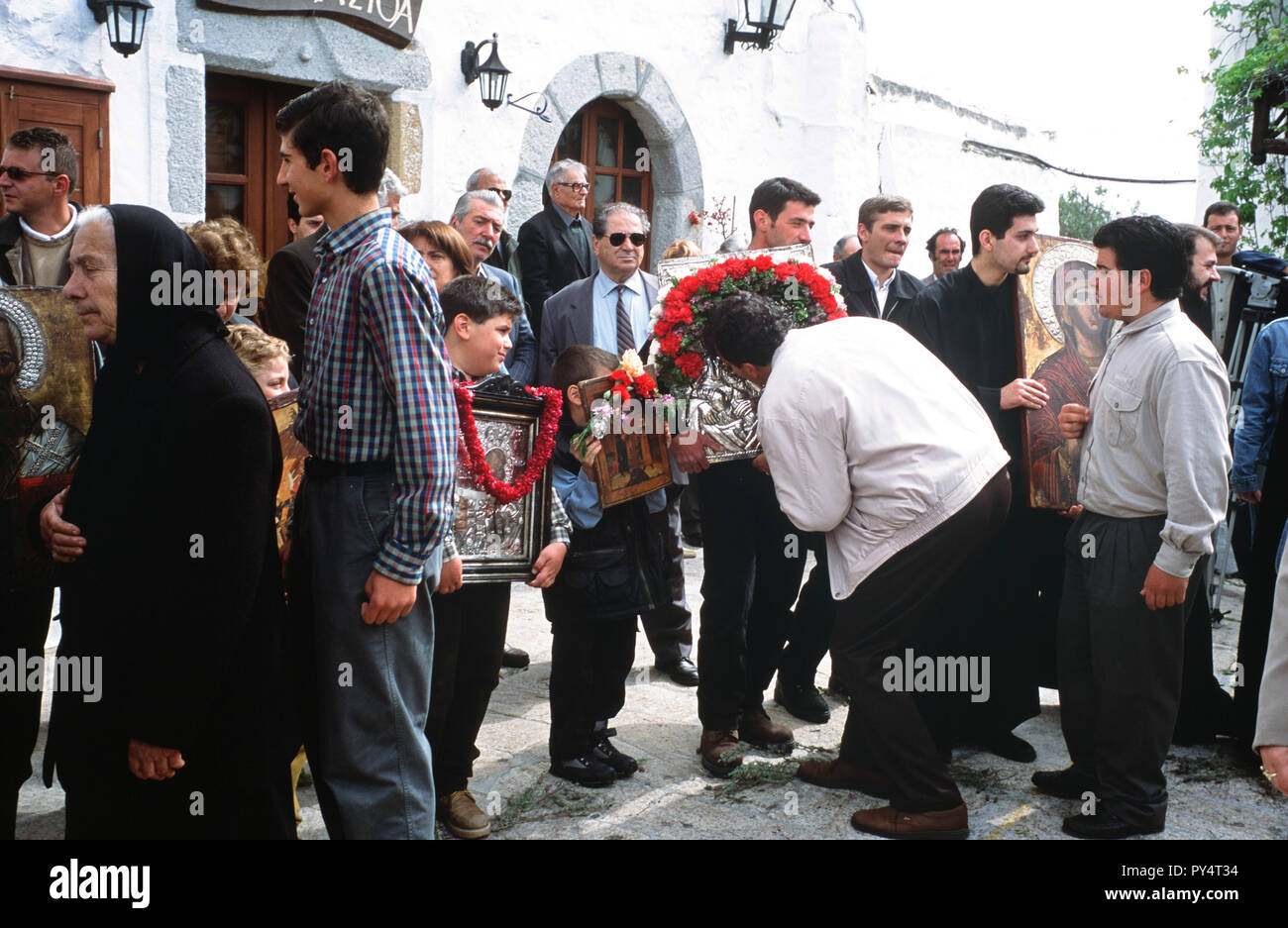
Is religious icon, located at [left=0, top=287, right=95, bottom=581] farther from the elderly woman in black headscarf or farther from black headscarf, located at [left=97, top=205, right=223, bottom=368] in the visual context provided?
black headscarf, located at [left=97, top=205, right=223, bottom=368]

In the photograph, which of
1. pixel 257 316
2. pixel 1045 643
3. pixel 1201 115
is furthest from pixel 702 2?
pixel 1045 643

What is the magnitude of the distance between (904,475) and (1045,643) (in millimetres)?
1664

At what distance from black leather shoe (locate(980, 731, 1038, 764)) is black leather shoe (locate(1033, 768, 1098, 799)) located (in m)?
0.35

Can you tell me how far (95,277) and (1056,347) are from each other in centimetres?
345

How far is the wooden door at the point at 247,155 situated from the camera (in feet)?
24.7

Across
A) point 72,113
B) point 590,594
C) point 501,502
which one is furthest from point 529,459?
point 72,113

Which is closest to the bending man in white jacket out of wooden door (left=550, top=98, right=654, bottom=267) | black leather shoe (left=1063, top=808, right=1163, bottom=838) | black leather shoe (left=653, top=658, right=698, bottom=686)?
black leather shoe (left=1063, top=808, right=1163, bottom=838)

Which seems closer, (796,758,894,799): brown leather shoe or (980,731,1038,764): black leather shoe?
(796,758,894,799): brown leather shoe

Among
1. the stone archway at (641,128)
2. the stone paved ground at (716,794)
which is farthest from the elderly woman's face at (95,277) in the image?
the stone archway at (641,128)

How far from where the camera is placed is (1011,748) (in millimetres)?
4840

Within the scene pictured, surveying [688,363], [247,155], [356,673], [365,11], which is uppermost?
[365,11]

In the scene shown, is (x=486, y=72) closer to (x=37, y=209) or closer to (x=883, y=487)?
(x=37, y=209)

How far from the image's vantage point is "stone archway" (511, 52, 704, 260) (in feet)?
29.7

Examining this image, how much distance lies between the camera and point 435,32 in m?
8.32
